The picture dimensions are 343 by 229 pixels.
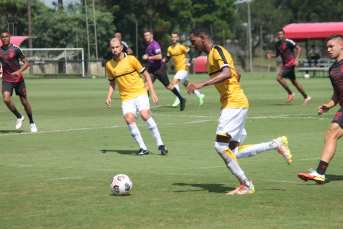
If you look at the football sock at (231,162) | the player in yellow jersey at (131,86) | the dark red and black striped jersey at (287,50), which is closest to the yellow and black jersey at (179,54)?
the dark red and black striped jersey at (287,50)

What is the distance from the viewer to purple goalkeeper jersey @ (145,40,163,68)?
60.2 ft

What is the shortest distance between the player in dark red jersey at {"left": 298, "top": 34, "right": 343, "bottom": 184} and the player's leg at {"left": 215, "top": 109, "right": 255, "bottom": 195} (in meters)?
0.86

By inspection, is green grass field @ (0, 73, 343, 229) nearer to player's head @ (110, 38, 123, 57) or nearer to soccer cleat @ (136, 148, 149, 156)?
soccer cleat @ (136, 148, 149, 156)

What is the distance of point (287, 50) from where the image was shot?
21.2 meters

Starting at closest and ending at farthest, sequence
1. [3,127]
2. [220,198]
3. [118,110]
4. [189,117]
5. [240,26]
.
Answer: [220,198], [3,127], [189,117], [118,110], [240,26]

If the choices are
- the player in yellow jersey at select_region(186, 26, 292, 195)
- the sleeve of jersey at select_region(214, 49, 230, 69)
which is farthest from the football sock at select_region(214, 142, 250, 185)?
the sleeve of jersey at select_region(214, 49, 230, 69)

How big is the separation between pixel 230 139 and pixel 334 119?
4.97 ft

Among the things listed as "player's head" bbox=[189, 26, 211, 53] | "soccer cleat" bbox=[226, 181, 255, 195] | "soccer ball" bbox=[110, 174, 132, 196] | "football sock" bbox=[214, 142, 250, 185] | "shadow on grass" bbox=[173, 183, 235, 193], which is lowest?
"shadow on grass" bbox=[173, 183, 235, 193]

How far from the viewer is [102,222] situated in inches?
225

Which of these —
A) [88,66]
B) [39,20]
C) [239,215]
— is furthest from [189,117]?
[39,20]

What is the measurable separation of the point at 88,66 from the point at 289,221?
4721 cm

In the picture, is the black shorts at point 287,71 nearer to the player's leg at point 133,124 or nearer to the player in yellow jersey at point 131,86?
the player in yellow jersey at point 131,86

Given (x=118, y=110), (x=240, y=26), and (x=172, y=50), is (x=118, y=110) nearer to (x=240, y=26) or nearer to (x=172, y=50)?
(x=172, y=50)

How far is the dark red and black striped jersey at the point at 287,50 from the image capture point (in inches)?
827
